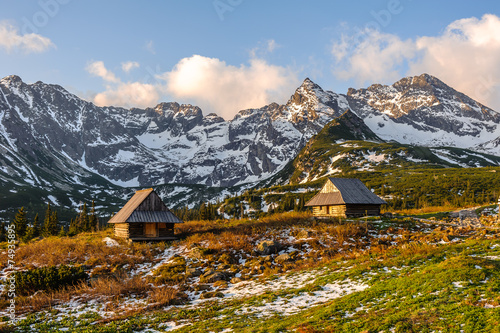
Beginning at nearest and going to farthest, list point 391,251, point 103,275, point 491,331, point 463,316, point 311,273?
point 491,331 → point 463,316 → point 311,273 → point 391,251 → point 103,275

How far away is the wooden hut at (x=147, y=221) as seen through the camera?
42.2 metres

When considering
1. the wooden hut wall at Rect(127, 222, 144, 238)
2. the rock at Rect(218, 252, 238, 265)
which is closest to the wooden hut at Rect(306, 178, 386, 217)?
the wooden hut wall at Rect(127, 222, 144, 238)

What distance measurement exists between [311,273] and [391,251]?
6218mm

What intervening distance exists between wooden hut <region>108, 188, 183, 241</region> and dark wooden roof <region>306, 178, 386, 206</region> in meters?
26.0

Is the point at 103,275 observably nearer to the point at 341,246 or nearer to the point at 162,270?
the point at 162,270

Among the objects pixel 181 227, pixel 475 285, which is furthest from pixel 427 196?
pixel 475 285

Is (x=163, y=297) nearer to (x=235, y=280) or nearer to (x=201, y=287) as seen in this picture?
(x=201, y=287)

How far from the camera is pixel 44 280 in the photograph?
24672mm

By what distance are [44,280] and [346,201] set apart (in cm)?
4170

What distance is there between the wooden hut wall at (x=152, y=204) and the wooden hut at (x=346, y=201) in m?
24.2

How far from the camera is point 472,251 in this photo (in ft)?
69.2

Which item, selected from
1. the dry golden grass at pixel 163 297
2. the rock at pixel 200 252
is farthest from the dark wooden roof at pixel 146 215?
the dry golden grass at pixel 163 297

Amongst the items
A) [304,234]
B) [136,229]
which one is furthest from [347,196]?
[136,229]

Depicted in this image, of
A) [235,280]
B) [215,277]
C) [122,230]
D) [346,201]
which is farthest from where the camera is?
[346,201]
